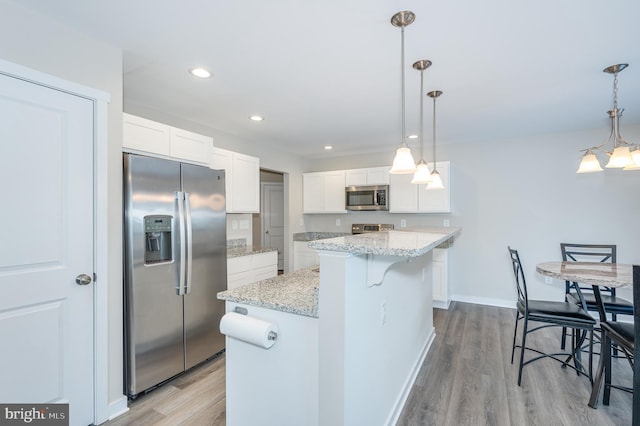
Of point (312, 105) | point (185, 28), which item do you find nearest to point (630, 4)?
point (312, 105)

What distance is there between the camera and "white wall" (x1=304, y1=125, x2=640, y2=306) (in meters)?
3.69

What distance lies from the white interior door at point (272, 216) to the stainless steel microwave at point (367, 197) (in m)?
2.50

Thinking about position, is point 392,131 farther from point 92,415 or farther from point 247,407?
point 92,415

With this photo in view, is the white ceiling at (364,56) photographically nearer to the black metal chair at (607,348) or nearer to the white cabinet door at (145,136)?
the white cabinet door at (145,136)

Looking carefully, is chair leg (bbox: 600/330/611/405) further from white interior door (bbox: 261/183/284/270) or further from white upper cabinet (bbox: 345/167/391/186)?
white interior door (bbox: 261/183/284/270)

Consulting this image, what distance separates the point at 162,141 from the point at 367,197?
3175 mm

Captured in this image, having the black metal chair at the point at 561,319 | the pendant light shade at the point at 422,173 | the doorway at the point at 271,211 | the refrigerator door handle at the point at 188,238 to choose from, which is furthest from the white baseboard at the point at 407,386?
the doorway at the point at 271,211

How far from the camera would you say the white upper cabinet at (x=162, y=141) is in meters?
2.33

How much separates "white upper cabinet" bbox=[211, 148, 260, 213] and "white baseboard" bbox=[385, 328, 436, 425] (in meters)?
2.57

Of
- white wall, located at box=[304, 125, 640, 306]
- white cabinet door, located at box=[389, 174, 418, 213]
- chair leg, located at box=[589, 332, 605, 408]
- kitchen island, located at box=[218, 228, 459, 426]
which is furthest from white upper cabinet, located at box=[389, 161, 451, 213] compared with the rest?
kitchen island, located at box=[218, 228, 459, 426]

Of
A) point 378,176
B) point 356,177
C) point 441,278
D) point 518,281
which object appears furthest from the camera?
point 356,177

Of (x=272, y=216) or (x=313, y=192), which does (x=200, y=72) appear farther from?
(x=272, y=216)

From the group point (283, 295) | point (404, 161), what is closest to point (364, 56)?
point (404, 161)

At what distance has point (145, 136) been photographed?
2.43m
